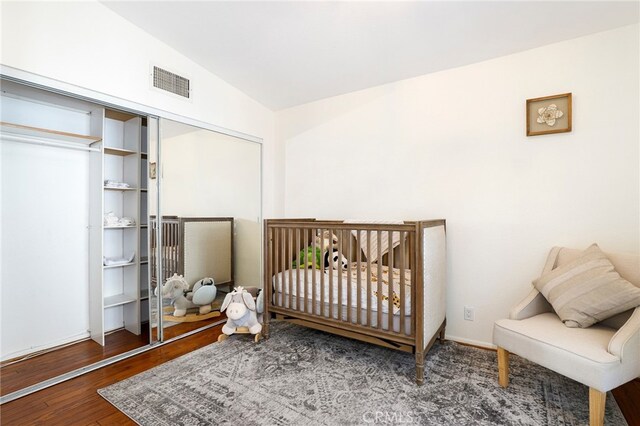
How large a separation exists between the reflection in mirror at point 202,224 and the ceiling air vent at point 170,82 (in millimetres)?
273

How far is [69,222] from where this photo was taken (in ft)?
8.20

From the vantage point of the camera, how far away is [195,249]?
2.79 meters

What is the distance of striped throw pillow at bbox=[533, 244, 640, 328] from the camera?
1.59m

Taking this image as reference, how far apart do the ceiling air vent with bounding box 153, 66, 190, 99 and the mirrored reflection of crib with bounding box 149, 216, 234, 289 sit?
107 cm

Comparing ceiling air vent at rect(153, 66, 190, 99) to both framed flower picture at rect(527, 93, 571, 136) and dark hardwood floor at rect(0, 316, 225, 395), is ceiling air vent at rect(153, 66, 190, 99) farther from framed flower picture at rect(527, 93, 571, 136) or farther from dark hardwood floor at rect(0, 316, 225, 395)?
framed flower picture at rect(527, 93, 571, 136)

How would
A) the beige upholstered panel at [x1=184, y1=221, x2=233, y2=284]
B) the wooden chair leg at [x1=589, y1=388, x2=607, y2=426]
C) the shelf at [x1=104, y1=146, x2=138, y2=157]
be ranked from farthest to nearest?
1. the beige upholstered panel at [x1=184, y1=221, x2=233, y2=284]
2. the shelf at [x1=104, y1=146, x2=138, y2=157]
3. the wooden chair leg at [x1=589, y1=388, x2=607, y2=426]

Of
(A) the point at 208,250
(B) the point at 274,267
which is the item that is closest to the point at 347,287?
(B) the point at 274,267

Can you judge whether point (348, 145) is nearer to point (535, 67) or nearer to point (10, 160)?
point (535, 67)

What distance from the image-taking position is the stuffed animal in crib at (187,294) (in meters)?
2.63

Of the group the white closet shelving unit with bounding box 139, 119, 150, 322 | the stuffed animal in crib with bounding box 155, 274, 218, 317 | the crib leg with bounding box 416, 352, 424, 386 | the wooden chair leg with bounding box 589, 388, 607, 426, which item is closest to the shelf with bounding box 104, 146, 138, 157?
the white closet shelving unit with bounding box 139, 119, 150, 322

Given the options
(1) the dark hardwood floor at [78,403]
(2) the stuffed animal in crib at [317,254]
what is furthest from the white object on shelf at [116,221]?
(2) the stuffed animal in crib at [317,254]

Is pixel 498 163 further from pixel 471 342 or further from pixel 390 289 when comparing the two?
pixel 471 342

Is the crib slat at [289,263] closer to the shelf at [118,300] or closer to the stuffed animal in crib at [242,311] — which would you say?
the stuffed animal in crib at [242,311]

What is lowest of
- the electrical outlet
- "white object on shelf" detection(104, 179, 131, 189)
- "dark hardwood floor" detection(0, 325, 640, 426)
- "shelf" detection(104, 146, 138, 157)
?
"dark hardwood floor" detection(0, 325, 640, 426)
